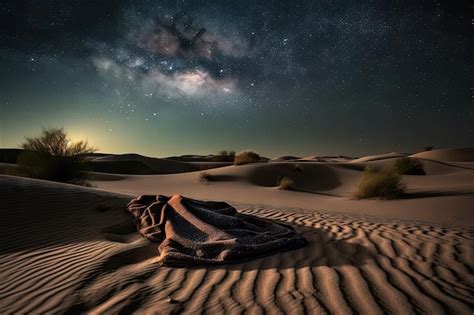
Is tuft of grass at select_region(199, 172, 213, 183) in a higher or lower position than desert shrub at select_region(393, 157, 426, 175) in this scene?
lower

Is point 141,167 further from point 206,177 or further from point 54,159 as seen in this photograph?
point 54,159

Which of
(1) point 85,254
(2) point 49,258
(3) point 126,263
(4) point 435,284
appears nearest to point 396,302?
(4) point 435,284

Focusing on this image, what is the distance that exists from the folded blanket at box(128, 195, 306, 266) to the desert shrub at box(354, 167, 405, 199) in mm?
7954

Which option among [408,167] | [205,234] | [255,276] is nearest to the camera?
[255,276]

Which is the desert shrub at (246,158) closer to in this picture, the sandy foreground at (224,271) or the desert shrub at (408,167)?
the desert shrub at (408,167)

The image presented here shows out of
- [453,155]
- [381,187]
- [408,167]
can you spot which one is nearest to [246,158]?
[408,167]

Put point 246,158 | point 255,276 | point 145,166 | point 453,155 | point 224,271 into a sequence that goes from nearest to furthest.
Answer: point 255,276 → point 224,271 → point 246,158 → point 145,166 → point 453,155

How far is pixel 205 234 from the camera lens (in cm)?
449

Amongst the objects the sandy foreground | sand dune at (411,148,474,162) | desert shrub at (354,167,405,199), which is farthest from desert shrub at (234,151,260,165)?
sand dune at (411,148,474,162)

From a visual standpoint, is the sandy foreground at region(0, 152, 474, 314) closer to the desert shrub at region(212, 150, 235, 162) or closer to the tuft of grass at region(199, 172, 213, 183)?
the tuft of grass at region(199, 172, 213, 183)

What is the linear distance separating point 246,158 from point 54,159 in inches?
682

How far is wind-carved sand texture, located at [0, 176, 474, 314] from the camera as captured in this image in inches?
109

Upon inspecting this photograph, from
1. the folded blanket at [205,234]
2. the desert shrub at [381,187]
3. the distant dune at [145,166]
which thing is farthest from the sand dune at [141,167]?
the folded blanket at [205,234]

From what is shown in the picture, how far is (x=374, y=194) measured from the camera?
1197 centimetres
